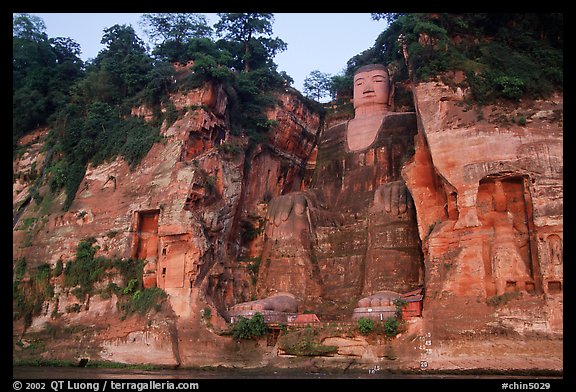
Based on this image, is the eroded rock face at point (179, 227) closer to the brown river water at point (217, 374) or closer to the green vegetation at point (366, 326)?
the brown river water at point (217, 374)

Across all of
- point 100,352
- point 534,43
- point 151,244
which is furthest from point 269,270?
point 534,43

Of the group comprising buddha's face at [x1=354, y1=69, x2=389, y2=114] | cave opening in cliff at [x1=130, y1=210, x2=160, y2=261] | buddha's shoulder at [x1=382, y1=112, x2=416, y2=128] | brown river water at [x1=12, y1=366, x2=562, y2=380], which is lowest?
brown river water at [x1=12, y1=366, x2=562, y2=380]

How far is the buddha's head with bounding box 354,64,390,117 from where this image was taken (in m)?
32.9

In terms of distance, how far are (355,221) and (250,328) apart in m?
7.59

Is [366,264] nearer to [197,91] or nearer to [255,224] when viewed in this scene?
[255,224]

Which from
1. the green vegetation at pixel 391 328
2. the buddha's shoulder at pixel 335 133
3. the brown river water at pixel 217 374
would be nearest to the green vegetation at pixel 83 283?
the brown river water at pixel 217 374

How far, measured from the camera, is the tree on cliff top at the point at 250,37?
118 ft

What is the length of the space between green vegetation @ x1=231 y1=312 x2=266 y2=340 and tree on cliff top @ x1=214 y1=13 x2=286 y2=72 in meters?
16.4

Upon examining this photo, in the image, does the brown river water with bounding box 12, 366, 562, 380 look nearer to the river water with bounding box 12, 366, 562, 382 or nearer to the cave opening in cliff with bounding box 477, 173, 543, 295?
the river water with bounding box 12, 366, 562, 382

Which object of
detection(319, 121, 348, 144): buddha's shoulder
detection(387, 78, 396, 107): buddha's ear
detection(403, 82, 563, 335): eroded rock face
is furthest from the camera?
detection(387, 78, 396, 107): buddha's ear

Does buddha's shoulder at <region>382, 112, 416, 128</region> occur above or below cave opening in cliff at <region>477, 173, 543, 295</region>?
above

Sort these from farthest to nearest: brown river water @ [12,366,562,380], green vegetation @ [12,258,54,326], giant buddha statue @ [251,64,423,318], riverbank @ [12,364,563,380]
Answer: green vegetation @ [12,258,54,326], giant buddha statue @ [251,64,423,318], brown river water @ [12,366,562,380], riverbank @ [12,364,563,380]

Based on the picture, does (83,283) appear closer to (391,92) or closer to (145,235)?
(145,235)

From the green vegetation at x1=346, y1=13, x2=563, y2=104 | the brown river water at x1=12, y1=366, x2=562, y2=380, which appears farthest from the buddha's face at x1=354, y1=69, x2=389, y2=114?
the brown river water at x1=12, y1=366, x2=562, y2=380
